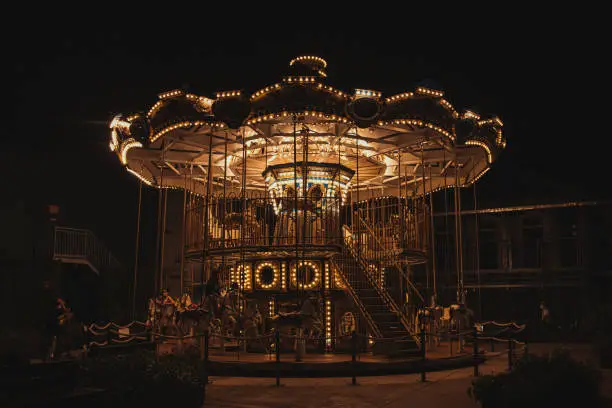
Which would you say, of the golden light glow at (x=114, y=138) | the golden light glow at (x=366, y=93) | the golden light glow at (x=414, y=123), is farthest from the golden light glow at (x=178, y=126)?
the golden light glow at (x=414, y=123)

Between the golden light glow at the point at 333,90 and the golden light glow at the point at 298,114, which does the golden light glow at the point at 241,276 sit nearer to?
the golden light glow at the point at 298,114

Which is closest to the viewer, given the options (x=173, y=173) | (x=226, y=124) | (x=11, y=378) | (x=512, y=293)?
(x=11, y=378)

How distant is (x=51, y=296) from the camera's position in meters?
21.7

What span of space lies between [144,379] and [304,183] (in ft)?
26.5

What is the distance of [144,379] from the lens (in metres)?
7.80

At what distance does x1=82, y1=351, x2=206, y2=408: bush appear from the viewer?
7676 millimetres

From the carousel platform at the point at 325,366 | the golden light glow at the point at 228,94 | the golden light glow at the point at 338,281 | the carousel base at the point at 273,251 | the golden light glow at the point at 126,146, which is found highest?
the golden light glow at the point at 228,94

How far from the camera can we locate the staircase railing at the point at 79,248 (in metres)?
24.5

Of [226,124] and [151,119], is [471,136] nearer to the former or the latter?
[226,124]

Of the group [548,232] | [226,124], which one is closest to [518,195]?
[548,232]

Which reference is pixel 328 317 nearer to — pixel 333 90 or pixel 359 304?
pixel 359 304

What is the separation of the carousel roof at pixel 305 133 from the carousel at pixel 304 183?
0.03 meters

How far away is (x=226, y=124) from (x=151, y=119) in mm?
2689

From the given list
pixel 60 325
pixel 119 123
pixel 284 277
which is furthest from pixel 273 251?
pixel 119 123
